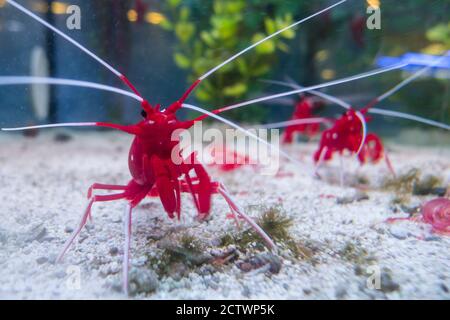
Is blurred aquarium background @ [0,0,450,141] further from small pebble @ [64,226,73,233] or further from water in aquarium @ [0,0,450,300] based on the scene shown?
small pebble @ [64,226,73,233]

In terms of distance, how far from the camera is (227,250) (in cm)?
243

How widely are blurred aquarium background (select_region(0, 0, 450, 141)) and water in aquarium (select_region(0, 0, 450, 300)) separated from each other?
0.10 feet

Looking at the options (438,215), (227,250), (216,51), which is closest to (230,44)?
(216,51)

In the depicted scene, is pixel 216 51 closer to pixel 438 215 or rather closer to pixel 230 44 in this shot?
pixel 230 44

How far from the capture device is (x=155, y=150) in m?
2.38

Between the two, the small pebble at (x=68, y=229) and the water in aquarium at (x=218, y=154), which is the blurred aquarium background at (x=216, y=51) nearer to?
the water in aquarium at (x=218, y=154)

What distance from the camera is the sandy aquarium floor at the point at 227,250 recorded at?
6.65 feet

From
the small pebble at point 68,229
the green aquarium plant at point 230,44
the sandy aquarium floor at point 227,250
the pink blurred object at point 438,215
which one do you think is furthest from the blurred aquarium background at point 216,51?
the pink blurred object at point 438,215

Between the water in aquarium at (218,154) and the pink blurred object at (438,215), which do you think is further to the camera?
the pink blurred object at (438,215)

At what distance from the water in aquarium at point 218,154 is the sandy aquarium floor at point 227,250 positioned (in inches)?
0.6

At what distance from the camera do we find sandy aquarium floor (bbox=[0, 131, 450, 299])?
2.03 metres

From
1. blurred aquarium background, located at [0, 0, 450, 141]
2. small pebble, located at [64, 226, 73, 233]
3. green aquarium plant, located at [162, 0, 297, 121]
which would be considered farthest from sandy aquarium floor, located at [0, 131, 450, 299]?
green aquarium plant, located at [162, 0, 297, 121]

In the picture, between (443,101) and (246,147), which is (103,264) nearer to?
(246,147)

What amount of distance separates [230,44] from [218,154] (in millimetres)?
2929
